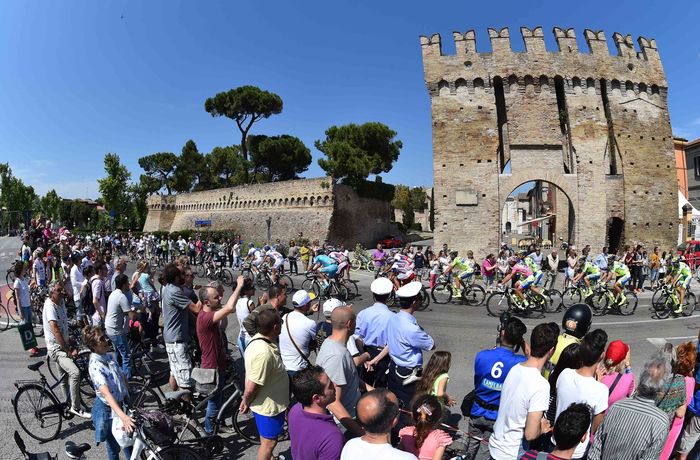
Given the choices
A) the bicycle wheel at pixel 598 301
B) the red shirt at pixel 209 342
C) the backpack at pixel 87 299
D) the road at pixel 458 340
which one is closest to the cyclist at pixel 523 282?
the road at pixel 458 340

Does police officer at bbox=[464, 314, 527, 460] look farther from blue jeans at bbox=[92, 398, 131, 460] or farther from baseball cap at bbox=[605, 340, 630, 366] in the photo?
blue jeans at bbox=[92, 398, 131, 460]

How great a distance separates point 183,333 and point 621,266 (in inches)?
448

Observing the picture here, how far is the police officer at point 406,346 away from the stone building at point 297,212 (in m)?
31.4

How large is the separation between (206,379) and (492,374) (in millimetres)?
3178

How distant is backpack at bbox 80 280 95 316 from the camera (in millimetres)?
9211

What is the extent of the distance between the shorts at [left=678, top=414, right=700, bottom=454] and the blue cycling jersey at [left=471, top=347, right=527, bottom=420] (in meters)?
1.81

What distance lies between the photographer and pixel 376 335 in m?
4.87

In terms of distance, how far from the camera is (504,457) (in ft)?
10.9

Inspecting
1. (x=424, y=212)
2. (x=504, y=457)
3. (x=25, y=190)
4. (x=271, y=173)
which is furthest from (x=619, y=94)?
(x=25, y=190)

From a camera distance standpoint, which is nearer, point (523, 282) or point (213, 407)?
point (213, 407)

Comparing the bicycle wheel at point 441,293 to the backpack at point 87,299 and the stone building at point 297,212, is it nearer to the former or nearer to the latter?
the backpack at point 87,299

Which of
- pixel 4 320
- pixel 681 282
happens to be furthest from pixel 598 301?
pixel 4 320

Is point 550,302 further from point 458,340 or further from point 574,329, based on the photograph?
point 574,329

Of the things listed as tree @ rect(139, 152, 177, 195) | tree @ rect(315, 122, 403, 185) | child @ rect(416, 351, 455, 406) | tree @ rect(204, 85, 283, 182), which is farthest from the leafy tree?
child @ rect(416, 351, 455, 406)
